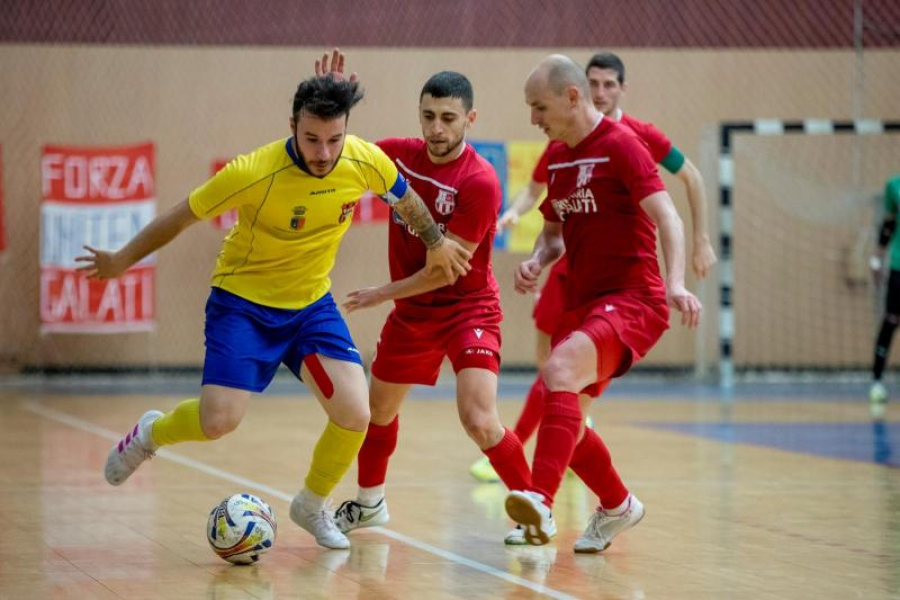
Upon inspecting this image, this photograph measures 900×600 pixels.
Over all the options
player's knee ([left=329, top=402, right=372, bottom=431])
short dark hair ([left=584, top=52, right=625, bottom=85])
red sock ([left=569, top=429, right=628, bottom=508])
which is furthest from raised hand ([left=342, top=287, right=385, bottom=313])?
short dark hair ([left=584, top=52, right=625, bottom=85])

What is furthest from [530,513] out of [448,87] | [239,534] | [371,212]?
[371,212]

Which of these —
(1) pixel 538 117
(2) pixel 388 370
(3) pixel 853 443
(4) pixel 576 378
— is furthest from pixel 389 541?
(3) pixel 853 443

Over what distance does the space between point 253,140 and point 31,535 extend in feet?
29.5

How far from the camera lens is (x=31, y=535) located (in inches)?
208

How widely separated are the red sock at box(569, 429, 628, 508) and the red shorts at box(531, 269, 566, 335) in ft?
6.57

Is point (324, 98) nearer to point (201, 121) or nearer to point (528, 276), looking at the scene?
point (528, 276)

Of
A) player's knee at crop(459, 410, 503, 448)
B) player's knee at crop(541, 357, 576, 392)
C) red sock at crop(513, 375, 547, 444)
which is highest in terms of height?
player's knee at crop(541, 357, 576, 392)

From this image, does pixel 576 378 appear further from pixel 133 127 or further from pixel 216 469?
pixel 133 127

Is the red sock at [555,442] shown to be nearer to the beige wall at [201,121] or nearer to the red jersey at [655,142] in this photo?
the red jersey at [655,142]

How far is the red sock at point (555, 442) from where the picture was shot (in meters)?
4.61

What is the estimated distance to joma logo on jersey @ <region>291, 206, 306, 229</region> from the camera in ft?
16.2

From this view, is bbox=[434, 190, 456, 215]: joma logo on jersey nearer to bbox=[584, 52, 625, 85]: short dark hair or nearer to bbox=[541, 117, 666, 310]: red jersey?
bbox=[541, 117, 666, 310]: red jersey

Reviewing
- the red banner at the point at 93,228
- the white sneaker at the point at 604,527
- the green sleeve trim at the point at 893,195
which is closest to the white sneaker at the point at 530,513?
the white sneaker at the point at 604,527

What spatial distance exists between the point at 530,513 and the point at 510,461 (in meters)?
0.89
